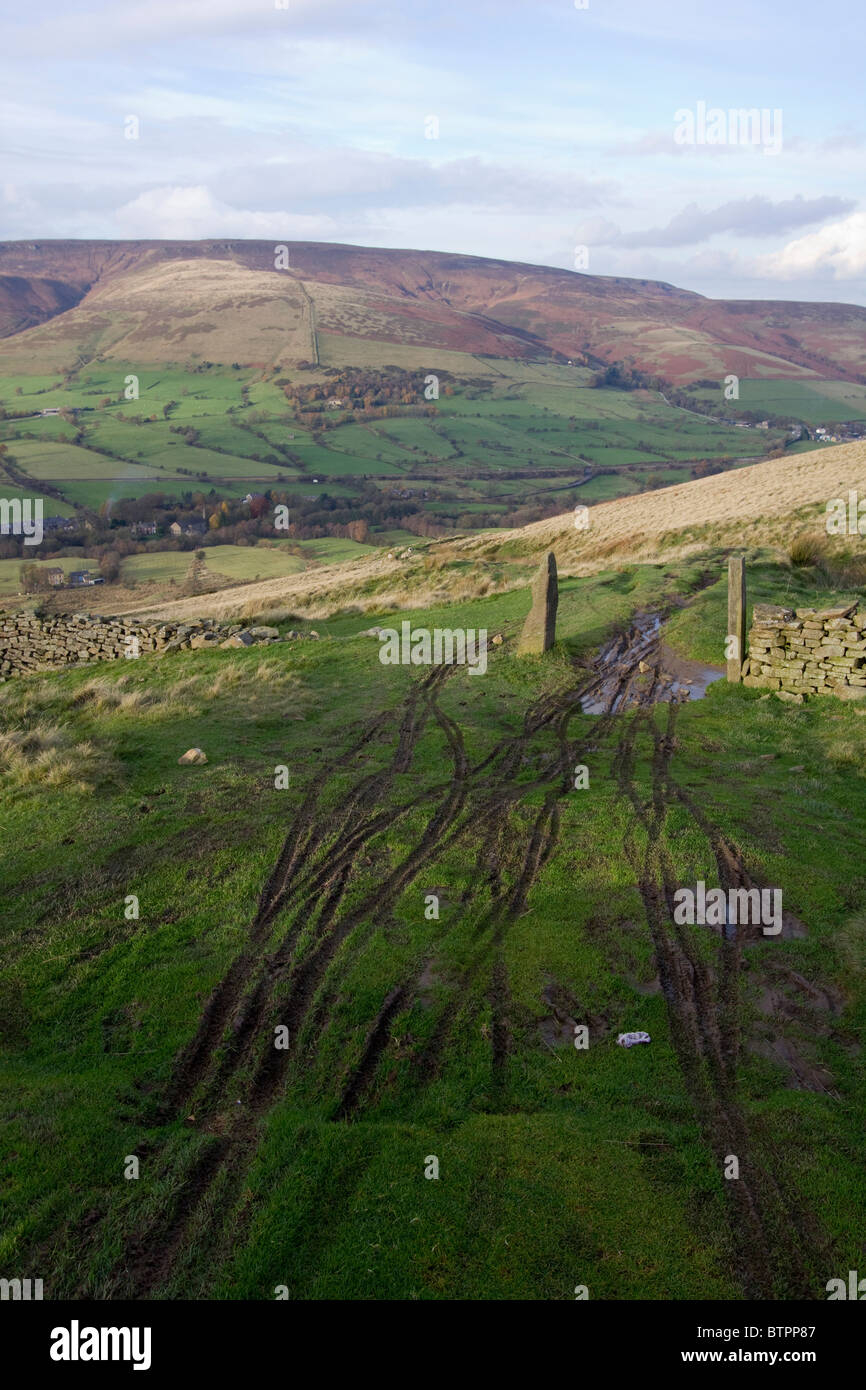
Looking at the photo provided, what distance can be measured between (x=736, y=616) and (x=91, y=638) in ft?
70.8

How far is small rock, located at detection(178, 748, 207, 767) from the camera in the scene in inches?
632

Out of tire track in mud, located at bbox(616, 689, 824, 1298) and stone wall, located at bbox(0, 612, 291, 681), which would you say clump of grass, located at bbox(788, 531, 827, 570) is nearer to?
stone wall, located at bbox(0, 612, 291, 681)

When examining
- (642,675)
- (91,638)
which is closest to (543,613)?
(642,675)

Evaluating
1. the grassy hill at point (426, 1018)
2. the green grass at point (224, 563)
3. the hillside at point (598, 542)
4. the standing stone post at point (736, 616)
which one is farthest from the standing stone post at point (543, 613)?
the green grass at point (224, 563)

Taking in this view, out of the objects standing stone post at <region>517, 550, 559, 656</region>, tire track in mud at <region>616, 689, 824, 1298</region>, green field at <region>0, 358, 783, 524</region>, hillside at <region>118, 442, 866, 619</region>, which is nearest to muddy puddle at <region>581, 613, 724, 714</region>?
standing stone post at <region>517, 550, 559, 656</region>

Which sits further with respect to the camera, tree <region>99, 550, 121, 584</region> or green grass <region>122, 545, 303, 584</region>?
tree <region>99, 550, 121, 584</region>

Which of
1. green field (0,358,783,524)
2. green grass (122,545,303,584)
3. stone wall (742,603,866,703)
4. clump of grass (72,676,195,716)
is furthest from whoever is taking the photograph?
green field (0,358,783,524)

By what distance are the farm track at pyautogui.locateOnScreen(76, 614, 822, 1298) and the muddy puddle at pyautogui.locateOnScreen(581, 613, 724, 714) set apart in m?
3.68

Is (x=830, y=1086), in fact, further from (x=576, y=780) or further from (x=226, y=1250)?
(x=576, y=780)

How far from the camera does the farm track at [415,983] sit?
6699mm

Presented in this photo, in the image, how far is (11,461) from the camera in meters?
107

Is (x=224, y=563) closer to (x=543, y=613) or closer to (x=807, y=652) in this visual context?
(x=543, y=613)

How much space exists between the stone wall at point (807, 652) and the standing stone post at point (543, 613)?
5.45 metres
